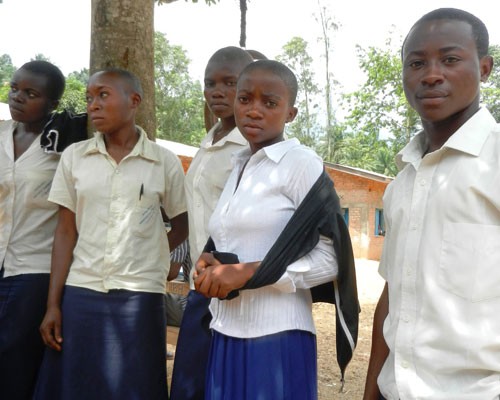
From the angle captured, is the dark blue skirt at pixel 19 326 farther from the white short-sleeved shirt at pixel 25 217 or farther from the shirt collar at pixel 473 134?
the shirt collar at pixel 473 134

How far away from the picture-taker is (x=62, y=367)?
244 centimetres

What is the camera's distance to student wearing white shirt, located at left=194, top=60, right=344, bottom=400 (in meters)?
1.77

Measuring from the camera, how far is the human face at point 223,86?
2.40 metres

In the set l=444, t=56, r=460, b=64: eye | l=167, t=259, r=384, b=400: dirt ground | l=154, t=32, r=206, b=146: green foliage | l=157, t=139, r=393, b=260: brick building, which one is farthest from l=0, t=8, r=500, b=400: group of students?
l=154, t=32, r=206, b=146: green foliage

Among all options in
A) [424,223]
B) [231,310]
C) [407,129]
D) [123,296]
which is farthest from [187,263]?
[407,129]

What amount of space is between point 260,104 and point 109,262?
3.12 ft

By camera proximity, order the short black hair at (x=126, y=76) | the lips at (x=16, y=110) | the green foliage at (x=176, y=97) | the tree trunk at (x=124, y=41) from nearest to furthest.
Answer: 1. the short black hair at (x=126, y=76)
2. the lips at (x=16, y=110)
3. the tree trunk at (x=124, y=41)
4. the green foliage at (x=176, y=97)

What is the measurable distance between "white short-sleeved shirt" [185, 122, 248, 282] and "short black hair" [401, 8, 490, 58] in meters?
1.01

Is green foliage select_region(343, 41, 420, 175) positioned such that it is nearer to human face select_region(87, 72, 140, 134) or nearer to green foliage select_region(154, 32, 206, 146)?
green foliage select_region(154, 32, 206, 146)

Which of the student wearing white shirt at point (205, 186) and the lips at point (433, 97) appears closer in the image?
the lips at point (433, 97)

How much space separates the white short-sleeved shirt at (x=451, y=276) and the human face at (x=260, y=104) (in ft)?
2.02

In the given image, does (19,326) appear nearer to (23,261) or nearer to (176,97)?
(23,261)

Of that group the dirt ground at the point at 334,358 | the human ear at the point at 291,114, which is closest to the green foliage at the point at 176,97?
the dirt ground at the point at 334,358

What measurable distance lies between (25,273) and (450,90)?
206 centimetres
